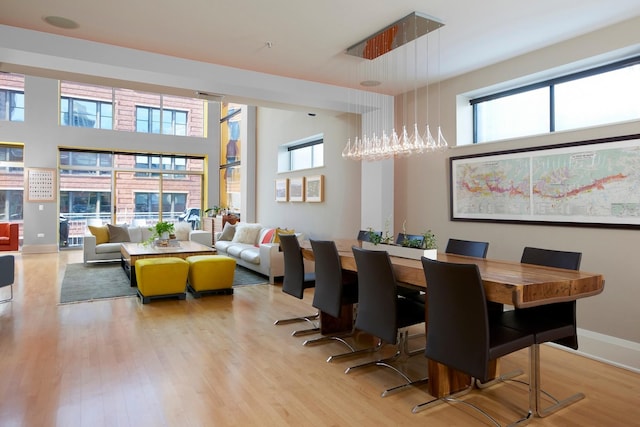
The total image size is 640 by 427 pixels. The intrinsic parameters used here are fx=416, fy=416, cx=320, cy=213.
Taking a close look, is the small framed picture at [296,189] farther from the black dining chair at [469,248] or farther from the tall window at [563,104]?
the black dining chair at [469,248]

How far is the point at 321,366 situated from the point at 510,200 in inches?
108

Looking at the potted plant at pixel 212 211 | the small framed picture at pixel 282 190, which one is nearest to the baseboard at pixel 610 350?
the small framed picture at pixel 282 190

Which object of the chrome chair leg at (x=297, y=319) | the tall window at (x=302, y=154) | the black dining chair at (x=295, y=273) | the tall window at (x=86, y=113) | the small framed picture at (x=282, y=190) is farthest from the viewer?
the tall window at (x=86, y=113)

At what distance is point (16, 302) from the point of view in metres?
5.13

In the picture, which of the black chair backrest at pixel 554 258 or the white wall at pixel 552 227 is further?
the white wall at pixel 552 227

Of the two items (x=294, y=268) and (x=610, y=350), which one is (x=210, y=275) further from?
(x=610, y=350)

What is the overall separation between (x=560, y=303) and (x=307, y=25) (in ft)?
10.1

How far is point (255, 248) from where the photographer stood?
745 cm

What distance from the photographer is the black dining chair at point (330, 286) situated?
11.4 feet

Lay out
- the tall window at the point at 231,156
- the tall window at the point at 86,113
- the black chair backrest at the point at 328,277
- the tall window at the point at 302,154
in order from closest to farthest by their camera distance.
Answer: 1. the black chair backrest at the point at 328,277
2. the tall window at the point at 302,154
3. the tall window at the point at 86,113
4. the tall window at the point at 231,156

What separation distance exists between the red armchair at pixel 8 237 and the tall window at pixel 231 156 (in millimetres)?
4926

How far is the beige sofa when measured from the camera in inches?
255

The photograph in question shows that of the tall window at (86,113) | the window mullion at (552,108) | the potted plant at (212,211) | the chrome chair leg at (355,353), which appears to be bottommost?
the chrome chair leg at (355,353)

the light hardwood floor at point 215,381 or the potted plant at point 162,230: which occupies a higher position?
the potted plant at point 162,230
